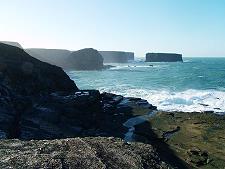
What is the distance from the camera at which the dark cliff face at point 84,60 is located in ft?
581

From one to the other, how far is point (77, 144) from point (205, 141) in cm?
2300

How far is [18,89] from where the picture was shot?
150 ft

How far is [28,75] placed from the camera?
49.5 metres

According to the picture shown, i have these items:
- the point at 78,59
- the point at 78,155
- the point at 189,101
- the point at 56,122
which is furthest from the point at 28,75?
the point at 78,59

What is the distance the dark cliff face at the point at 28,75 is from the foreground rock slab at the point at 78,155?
27209 millimetres

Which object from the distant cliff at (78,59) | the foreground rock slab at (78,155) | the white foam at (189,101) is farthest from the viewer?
the distant cliff at (78,59)

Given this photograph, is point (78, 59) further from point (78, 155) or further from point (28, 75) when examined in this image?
point (78, 155)

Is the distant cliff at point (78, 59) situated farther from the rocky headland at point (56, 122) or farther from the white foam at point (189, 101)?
the rocky headland at point (56, 122)

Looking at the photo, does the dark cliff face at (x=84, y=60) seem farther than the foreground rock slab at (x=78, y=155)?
Yes

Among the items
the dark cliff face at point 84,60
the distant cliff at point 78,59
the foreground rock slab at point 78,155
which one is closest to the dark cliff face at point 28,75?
the foreground rock slab at point 78,155

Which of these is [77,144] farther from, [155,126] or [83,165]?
[155,126]

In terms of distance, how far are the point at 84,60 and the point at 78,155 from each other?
162 metres

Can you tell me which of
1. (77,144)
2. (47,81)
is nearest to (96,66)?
(47,81)

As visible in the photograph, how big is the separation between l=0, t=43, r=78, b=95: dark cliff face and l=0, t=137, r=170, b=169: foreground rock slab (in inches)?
1071
